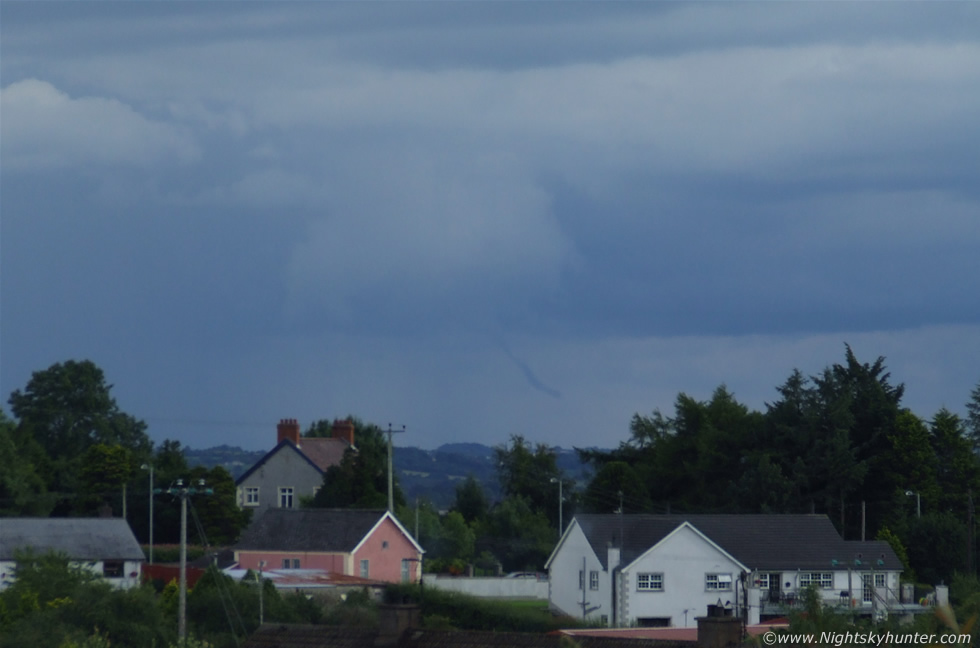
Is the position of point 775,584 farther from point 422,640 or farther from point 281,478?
point 281,478

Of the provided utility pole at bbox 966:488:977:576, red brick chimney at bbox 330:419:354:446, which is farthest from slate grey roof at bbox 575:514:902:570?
red brick chimney at bbox 330:419:354:446

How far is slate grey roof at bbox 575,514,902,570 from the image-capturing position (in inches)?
2436

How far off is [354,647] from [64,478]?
2994 inches

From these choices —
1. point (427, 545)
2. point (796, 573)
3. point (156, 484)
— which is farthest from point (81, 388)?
point (796, 573)

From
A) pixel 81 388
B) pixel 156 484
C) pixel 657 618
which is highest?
pixel 81 388

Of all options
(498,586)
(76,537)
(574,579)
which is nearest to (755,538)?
(574,579)

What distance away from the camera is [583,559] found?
205ft

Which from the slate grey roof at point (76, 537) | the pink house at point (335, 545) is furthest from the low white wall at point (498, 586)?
the slate grey roof at point (76, 537)

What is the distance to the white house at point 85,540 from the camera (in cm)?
6806

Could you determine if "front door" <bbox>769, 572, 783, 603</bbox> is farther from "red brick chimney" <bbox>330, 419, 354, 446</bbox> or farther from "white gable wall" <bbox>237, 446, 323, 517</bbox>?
"red brick chimney" <bbox>330, 419, 354, 446</bbox>

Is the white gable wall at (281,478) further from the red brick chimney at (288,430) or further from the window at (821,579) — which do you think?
the window at (821,579)

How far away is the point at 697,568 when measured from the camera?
2410 inches

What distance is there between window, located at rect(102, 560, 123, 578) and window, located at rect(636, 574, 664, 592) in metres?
27.6

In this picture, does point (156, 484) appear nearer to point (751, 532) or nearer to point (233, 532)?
point (233, 532)
